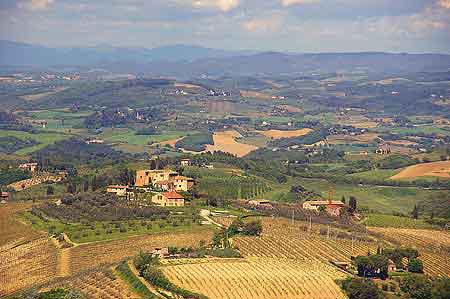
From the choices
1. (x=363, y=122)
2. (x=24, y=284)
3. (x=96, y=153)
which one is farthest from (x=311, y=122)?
(x=24, y=284)

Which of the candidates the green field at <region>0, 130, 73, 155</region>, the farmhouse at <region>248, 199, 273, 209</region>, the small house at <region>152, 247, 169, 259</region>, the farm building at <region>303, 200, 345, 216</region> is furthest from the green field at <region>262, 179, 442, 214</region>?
the green field at <region>0, 130, 73, 155</region>

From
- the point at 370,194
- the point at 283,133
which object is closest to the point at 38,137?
the point at 283,133

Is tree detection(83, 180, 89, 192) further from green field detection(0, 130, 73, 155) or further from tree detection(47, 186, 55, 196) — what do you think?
green field detection(0, 130, 73, 155)

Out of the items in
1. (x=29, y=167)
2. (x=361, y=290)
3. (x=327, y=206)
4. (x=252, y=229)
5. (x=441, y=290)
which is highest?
(x=441, y=290)

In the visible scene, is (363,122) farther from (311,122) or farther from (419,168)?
(419,168)

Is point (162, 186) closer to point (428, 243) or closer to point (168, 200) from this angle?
point (168, 200)

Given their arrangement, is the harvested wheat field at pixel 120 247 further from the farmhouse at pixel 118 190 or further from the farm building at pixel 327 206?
the farm building at pixel 327 206
